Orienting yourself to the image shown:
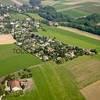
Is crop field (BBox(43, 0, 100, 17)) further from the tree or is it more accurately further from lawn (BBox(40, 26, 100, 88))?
lawn (BBox(40, 26, 100, 88))

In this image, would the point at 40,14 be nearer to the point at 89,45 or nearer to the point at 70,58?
the point at 89,45

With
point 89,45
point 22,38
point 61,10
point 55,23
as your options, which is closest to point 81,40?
point 89,45

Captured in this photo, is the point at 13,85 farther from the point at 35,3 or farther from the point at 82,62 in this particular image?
the point at 35,3

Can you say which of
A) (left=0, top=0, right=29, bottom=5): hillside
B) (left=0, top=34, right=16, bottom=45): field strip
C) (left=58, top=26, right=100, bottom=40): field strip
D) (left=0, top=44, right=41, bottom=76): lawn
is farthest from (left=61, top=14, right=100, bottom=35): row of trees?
(left=0, top=0, right=29, bottom=5): hillside

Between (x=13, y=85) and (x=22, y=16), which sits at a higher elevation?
(x=22, y=16)

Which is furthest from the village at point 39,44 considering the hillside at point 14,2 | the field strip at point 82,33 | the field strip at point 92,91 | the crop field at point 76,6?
the hillside at point 14,2

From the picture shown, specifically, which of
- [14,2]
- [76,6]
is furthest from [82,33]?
[14,2]
